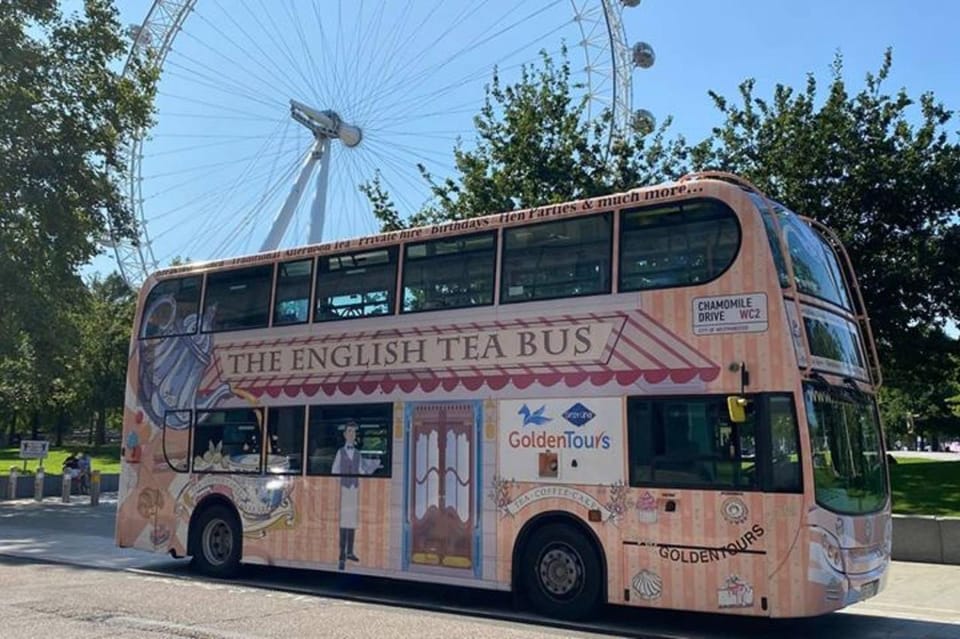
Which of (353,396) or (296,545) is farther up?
(353,396)

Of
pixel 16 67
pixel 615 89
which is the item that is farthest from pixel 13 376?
pixel 615 89

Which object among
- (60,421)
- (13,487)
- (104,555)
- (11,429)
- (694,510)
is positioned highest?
(60,421)

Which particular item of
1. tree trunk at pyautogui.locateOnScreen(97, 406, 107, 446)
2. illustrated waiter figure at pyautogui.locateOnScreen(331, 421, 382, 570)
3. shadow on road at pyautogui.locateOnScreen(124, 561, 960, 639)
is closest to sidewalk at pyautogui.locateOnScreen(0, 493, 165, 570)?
shadow on road at pyautogui.locateOnScreen(124, 561, 960, 639)

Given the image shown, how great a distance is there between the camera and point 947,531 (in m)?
12.9

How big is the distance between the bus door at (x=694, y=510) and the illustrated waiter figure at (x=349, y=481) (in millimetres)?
3432

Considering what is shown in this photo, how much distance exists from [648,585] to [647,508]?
2.34 ft

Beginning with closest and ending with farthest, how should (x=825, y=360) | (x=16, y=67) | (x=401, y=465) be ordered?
(x=825, y=360) → (x=401, y=465) → (x=16, y=67)

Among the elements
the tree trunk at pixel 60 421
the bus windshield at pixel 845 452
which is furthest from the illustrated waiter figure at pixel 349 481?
the tree trunk at pixel 60 421

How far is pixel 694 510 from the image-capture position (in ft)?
26.7

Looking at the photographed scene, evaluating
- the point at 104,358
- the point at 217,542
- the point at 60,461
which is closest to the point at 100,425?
the point at 104,358

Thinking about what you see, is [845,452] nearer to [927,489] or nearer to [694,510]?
[694,510]

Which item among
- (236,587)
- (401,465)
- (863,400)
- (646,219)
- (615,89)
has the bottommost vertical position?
(236,587)

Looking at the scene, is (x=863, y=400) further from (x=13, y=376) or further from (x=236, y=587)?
(x=13, y=376)

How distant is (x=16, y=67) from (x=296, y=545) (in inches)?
714
